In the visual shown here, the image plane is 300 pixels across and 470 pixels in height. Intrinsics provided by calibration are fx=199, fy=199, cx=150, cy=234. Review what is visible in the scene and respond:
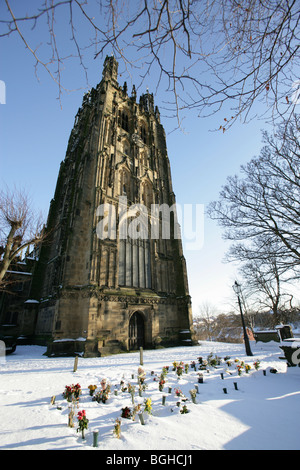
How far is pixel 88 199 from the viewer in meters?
16.2

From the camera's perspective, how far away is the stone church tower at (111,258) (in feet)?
40.3

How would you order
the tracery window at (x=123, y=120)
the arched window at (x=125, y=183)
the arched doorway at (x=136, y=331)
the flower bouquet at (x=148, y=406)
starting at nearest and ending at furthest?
the flower bouquet at (x=148, y=406) → the arched doorway at (x=136, y=331) → the arched window at (x=125, y=183) → the tracery window at (x=123, y=120)

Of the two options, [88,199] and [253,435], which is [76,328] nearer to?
[88,199]

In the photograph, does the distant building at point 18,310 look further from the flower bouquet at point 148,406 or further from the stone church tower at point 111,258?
the flower bouquet at point 148,406

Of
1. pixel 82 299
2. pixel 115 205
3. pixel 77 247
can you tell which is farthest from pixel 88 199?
pixel 82 299

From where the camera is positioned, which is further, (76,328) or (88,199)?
(88,199)

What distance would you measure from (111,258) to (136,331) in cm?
553

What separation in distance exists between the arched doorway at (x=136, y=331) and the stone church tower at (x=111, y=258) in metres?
0.06

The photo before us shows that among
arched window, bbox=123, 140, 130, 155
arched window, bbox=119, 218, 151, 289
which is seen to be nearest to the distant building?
arched window, bbox=119, 218, 151, 289

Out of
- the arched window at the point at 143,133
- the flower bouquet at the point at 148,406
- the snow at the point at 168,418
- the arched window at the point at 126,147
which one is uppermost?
the arched window at the point at 143,133

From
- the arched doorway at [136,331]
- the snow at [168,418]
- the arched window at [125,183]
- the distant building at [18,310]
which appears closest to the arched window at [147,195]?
the arched window at [125,183]

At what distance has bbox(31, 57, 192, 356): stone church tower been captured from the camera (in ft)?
40.3

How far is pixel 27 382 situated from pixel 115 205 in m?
12.5

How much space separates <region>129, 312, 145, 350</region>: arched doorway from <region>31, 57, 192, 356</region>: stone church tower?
6 centimetres
